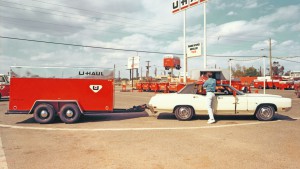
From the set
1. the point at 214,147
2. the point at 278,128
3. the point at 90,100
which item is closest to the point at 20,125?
the point at 90,100

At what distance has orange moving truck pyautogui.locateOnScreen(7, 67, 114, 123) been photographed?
8.19 m

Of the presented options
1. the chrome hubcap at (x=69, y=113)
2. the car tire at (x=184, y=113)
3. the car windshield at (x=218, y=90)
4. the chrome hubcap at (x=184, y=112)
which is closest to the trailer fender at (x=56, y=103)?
the chrome hubcap at (x=69, y=113)

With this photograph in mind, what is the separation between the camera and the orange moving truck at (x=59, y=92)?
8.19m

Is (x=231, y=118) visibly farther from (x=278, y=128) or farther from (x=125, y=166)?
(x=125, y=166)

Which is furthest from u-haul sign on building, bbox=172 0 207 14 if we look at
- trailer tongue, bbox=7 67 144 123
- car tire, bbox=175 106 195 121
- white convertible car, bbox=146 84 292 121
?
trailer tongue, bbox=7 67 144 123

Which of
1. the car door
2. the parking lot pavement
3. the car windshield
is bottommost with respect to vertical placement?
the parking lot pavement

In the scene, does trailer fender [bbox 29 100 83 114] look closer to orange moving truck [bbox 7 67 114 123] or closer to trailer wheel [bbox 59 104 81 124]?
orange moving truck [bbox 7 67 114 123]

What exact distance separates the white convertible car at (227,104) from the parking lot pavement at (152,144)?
420 mm

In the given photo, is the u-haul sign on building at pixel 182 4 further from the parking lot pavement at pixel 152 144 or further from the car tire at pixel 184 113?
the parking lot pavement at pixel 152 144

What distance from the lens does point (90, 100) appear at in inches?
336

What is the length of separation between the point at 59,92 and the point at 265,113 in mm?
7794

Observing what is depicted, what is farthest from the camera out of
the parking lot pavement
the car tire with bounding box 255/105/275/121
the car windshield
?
the car windshield

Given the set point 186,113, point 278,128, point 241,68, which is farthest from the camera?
point 241,68

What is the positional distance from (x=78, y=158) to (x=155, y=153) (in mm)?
1611
